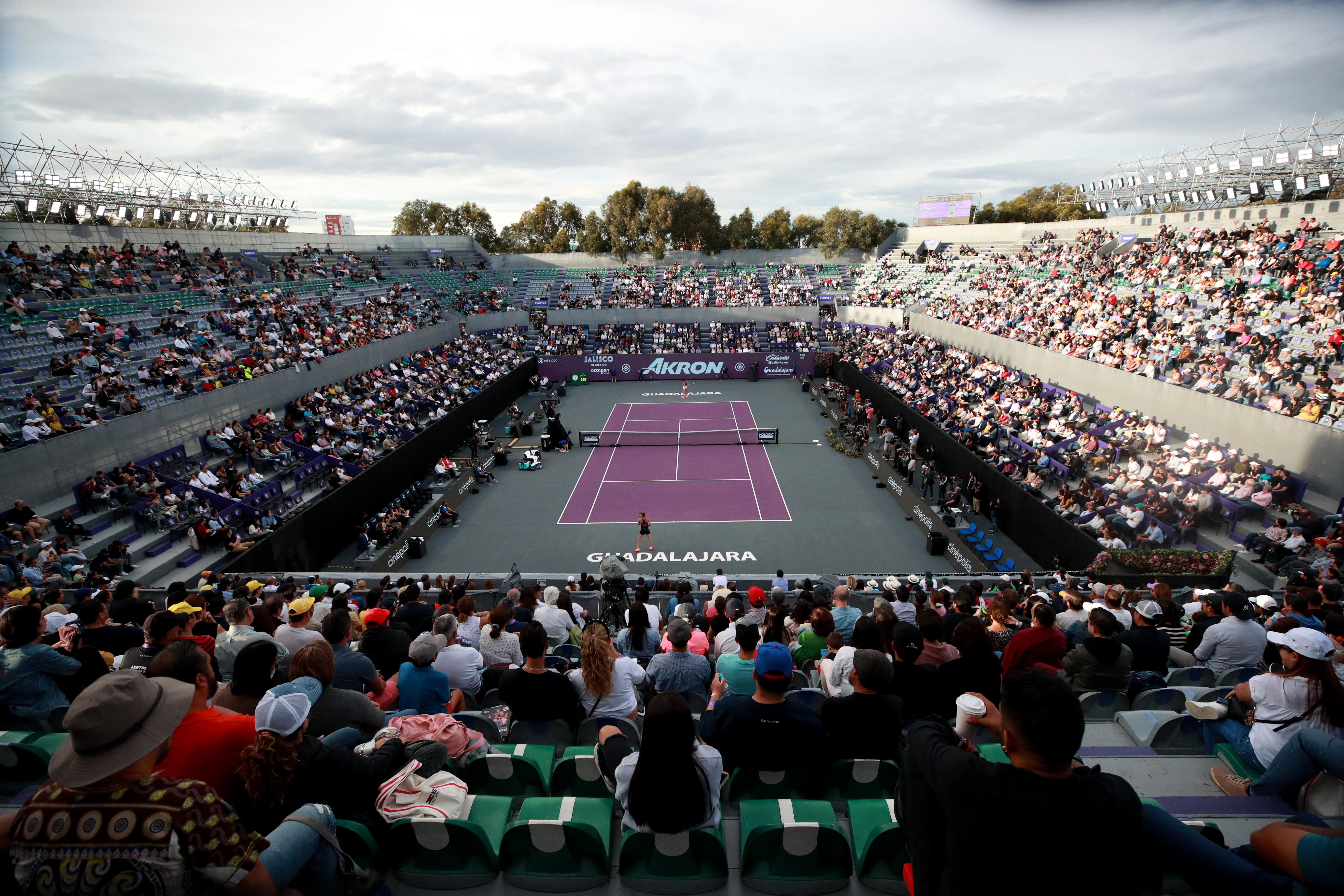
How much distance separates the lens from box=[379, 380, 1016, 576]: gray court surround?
17.6m

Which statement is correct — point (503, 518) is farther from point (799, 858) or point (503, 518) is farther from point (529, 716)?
point (799, 858)

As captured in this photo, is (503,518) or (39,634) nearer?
(39,634)

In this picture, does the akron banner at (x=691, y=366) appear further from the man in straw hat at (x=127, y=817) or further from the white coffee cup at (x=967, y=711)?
the man in straw hat at (x=127, y=817)

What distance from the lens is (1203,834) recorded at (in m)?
3.04

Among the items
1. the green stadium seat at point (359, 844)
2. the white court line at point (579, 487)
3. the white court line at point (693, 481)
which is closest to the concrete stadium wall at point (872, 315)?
the white court line at point (693, 481)

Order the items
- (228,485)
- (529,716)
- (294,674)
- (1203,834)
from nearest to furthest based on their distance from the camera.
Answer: (1203,834)
(294,674)
(529,716)
(228,485)

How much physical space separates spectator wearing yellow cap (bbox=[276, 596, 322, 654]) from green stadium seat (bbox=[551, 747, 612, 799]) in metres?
3.21

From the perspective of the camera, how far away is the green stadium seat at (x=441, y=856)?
12.1ft

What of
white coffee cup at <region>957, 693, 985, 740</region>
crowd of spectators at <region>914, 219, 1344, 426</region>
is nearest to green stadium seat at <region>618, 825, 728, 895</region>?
white coffee cup at <region>957, 693, 985, 740</region>

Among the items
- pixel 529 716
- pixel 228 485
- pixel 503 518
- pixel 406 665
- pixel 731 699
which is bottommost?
pixel 503 518

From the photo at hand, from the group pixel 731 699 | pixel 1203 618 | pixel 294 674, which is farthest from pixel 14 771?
pixel 1203 618

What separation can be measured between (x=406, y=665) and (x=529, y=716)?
1.16 metres

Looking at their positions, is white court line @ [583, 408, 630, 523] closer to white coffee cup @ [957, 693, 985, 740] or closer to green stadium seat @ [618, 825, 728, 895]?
green stadium seat @ [618, 825, 728, 895]

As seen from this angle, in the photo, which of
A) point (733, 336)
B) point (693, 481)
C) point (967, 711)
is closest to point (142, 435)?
point (693, 481)
